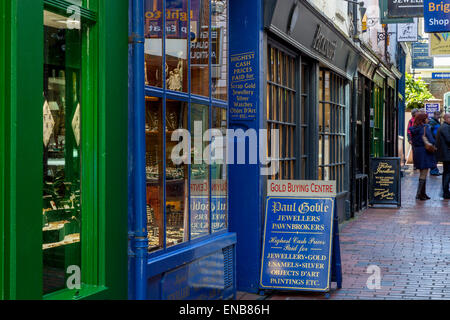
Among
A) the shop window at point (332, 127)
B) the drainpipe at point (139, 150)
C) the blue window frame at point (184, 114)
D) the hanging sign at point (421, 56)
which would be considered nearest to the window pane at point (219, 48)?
the blue window frame at point (184, 114)

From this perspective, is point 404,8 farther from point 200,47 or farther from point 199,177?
point 199,177

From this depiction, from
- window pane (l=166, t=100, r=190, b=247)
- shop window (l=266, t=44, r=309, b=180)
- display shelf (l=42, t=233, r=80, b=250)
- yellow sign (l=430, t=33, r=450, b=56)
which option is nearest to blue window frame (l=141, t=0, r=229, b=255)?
window pane (l=166, t=100, r=190, b=247)

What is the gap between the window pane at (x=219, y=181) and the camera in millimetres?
6199

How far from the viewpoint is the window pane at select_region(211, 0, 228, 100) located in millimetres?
6270

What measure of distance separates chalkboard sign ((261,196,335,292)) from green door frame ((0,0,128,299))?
7.70 feet

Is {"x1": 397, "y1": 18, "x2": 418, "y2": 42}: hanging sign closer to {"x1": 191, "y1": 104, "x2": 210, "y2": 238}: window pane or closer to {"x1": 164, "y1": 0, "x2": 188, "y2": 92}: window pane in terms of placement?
{"x1": 191, "y1": 104, "x2": 210, "y2": 238}: window pane

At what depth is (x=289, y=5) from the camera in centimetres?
787

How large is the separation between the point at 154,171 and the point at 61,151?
102 centimetres
